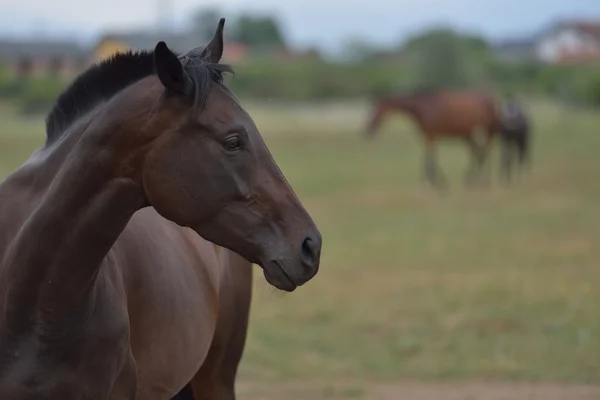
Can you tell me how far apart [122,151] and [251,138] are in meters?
0.36

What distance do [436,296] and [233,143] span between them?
7.01 m

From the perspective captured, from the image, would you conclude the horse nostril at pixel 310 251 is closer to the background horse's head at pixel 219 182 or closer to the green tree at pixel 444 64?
the background horse's head at pixel 219 182

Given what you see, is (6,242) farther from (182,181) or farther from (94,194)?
(182,181)

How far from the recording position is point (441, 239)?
43.1ft

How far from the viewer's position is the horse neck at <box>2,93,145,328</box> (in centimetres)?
278

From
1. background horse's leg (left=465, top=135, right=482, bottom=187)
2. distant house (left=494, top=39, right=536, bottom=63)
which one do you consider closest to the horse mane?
background horse's leg (left=465, top=135, right=482, bottom=187)

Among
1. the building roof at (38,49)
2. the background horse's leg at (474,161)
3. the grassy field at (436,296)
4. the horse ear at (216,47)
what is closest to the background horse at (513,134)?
the background horse's leg at (474,161)

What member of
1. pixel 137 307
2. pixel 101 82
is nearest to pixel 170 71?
pixel 101 82

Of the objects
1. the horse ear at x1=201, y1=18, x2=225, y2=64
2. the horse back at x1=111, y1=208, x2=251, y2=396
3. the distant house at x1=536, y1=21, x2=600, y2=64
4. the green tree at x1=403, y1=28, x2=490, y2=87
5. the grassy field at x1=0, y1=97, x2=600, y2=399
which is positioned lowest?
the grassy field at x1=0, y1=97, x2=600, y2=399

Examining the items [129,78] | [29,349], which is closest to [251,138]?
[129,78]

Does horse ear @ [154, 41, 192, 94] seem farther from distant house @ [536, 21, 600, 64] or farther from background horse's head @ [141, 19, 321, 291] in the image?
distant house @ [536, 21, 600, 64]

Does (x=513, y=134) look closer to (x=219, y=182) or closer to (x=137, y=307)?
(x=137, y=307)

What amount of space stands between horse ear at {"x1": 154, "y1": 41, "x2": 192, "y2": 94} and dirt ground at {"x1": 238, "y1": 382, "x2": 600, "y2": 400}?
393cm

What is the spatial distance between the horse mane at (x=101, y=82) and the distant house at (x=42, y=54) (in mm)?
55101
